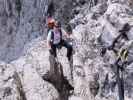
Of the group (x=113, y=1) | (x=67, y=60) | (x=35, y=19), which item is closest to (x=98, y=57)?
(x=67, y=60)

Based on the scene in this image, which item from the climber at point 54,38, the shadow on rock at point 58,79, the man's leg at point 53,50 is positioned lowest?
the shadow on rock at point 58,79

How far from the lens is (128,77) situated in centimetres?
974

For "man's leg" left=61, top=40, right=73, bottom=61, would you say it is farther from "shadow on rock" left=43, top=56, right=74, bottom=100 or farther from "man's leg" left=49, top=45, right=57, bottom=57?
"shadow on rock" left=43, top=56, right=74, bottom=100

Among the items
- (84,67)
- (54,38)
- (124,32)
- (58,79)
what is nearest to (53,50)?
(54,38)

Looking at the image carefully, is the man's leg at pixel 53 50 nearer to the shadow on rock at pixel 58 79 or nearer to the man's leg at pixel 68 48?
the shadow on rock at pixel 58 79

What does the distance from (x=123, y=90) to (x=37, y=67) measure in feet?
10.6

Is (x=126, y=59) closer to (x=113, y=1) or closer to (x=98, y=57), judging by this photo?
(x=98, y=57)

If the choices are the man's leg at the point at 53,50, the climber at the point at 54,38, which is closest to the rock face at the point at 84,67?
the man's leg at the point at 53,50

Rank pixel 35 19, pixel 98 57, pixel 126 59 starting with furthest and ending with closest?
pixel 35 19 < pixel 98 57 < pixel 126 59

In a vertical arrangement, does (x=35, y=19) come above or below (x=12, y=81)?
above

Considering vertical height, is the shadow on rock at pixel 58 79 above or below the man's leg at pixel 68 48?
below

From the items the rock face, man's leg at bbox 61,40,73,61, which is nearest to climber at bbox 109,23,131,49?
Result: the rock face

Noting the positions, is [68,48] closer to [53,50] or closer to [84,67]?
[53,50]

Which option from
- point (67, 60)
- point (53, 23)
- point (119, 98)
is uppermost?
point (53, 23)
